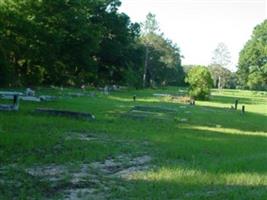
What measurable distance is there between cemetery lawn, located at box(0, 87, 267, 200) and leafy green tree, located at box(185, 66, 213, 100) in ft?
95.3

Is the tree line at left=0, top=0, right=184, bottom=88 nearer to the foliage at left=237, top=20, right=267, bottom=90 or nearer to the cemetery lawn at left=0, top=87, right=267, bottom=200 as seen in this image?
the foliage at left=237, top=20, right=267, bottom=90

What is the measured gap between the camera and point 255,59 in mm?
88312

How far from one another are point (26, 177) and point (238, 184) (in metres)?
3.71

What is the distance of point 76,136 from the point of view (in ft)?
49.2

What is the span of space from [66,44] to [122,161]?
3962cm

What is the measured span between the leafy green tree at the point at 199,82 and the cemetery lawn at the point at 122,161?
1143 inches

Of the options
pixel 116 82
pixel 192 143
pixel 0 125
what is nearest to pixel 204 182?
pixel 192 143

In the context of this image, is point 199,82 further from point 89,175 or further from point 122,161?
point 89,175

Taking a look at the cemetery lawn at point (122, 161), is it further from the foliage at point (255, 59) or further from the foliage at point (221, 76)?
the foliage at point (221, 76)

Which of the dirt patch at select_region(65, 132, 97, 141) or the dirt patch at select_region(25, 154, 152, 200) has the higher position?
the dirt patch at select_region(65, 132, 97, 141)

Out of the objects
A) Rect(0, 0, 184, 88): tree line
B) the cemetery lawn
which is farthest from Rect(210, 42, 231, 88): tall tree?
the cemetery lawn

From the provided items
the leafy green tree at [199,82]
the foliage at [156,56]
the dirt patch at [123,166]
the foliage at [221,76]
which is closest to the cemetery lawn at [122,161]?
the dirt patch at [123,166]

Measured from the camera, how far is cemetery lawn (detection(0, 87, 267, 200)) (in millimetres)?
8430

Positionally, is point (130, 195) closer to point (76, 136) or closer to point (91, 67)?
point (76, 136)
